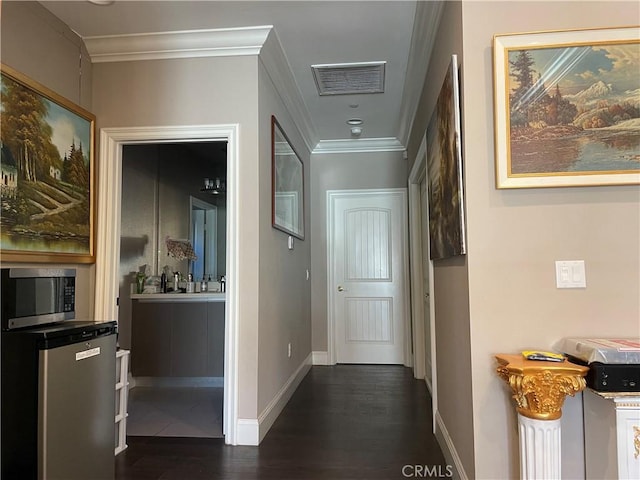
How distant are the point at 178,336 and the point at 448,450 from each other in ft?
8.85

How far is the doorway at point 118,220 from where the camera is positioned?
8.87ft

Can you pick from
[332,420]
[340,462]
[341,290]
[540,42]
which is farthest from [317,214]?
[540,42]

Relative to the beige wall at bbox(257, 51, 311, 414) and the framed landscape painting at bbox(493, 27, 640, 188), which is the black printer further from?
the beige wall at bbox(257, 51, 311, 414)

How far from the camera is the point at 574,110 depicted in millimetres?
1788

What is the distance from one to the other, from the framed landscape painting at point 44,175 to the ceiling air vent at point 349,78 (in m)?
1.77

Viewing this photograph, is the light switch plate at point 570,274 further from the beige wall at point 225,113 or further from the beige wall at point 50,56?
the beige wall at point 50,56

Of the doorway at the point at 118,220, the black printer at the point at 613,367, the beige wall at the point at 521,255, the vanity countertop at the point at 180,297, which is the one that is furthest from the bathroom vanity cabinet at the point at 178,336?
the black printer at the point at 613,367

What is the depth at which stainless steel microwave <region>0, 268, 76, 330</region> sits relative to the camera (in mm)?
1847

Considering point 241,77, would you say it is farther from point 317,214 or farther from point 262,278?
point 317,214

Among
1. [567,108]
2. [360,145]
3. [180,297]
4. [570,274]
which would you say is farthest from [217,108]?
[360,145]

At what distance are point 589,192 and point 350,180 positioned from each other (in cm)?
341

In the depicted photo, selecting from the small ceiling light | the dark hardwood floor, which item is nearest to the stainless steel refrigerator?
the dark hardwood floor

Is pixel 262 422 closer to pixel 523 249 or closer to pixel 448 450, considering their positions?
pixel 448 450

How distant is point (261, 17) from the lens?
2584 mm
